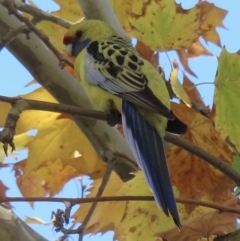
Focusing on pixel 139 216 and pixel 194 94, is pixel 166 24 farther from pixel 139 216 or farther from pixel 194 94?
pixel 139 216

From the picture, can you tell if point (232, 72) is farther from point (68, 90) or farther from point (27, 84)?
point (27, 84)

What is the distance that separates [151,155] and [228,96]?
27 centimetres

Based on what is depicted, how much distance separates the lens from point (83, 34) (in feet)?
7.07

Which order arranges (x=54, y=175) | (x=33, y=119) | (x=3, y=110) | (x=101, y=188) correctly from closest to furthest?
1. (x=101, y=188)
2. (x=3, y=110)
3. (x=33, y=119)
4. (x=54, y=175)

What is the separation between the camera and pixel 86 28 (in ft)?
6.94

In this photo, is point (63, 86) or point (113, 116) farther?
point (63, 86)

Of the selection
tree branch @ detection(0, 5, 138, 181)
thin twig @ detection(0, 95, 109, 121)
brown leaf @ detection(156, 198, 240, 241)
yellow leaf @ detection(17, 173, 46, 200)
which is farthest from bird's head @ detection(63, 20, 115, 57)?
brown leaf @ detection(156, 198, 240, 241)

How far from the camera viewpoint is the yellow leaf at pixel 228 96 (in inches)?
60.5

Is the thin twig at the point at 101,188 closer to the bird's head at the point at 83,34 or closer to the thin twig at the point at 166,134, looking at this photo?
the thin twig at the point at 166,134

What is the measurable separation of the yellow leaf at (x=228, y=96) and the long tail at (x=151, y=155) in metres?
0.18

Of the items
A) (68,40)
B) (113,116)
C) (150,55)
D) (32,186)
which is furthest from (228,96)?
(32,186)

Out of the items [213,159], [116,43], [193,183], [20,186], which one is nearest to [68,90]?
[116,43]

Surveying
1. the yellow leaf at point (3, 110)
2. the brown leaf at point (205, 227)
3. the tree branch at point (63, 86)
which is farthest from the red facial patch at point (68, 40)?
the brown leaf at point (205, 227)

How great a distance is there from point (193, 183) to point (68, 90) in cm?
59
